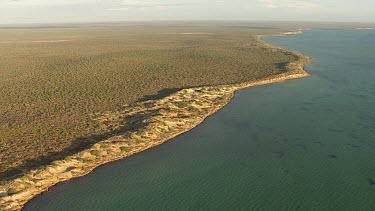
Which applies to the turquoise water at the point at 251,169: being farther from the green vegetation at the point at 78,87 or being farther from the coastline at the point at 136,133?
the green vegetation at the point at 78,87

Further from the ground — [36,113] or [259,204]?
[36,113]

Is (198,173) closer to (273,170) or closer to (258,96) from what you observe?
(273,170)

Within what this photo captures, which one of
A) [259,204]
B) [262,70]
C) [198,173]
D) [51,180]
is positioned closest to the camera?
[259,204]

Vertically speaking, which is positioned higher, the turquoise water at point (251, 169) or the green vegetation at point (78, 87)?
the green vegetation at point (78, 87)

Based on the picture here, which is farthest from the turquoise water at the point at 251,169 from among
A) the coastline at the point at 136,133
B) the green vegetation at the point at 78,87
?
the green vegetation at the point at 78,87


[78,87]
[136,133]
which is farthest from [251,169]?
[78,87]

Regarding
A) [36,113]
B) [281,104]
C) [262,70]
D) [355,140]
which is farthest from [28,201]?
[262,70]

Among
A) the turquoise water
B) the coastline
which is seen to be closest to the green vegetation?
the coastline
